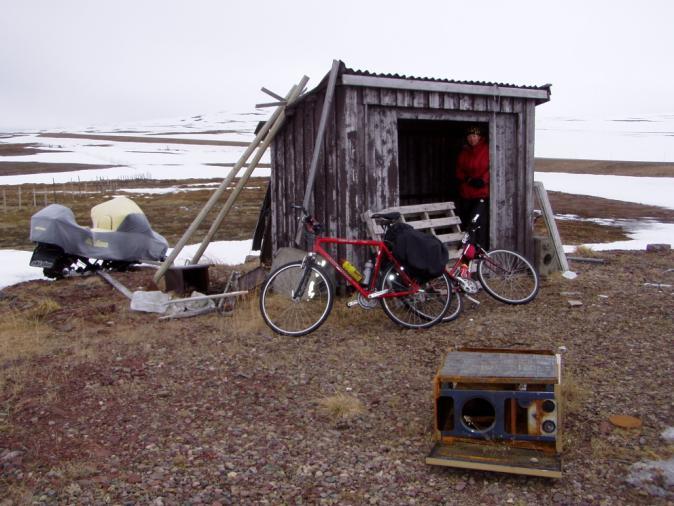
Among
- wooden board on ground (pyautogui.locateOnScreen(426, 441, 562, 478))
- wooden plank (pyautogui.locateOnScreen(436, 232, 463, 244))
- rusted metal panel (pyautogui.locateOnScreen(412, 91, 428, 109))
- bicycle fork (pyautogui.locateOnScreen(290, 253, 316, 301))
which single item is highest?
rusted metal panel (pyautogui.locateOnScreen(412, 91, 428, 109))

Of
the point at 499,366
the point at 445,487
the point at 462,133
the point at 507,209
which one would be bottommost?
the point at 445,487

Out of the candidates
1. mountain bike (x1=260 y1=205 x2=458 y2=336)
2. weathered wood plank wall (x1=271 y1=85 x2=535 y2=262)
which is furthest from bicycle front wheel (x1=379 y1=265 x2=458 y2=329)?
weathered wood plank wall (x1=271 y1=85 x2=535 y2=262)

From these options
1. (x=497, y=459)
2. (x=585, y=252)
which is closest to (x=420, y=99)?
(x=585, y=252)

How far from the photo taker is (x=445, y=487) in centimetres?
371

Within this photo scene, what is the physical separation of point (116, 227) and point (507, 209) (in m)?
6.14

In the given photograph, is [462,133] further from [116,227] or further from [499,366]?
[499,366]

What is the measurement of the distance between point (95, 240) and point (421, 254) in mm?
6264

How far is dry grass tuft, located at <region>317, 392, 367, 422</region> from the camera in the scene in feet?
15.3

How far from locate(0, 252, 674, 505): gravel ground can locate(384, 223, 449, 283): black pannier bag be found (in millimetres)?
638

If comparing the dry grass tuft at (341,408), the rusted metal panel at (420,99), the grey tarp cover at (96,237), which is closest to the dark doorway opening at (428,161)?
the rusted metal panel at (420,99)

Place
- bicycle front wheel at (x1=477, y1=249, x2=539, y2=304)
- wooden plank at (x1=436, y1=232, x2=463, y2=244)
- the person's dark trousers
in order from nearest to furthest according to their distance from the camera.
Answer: bicycle front wheel at (x1=477, y1=249, x2=539, y2=304) → wooden plank at (x1=436, y1=232, x2=463, y2=244) → the person's dark trousers

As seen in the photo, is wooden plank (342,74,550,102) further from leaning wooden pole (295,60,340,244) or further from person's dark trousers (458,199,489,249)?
person's dark trousers (458,199,489,249)

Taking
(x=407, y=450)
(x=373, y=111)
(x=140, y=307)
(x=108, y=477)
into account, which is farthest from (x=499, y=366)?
(x=140, y=307)

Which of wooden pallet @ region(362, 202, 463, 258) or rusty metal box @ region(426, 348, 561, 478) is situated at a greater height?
wooden pallet @ region(362, 202, 463, 258)
